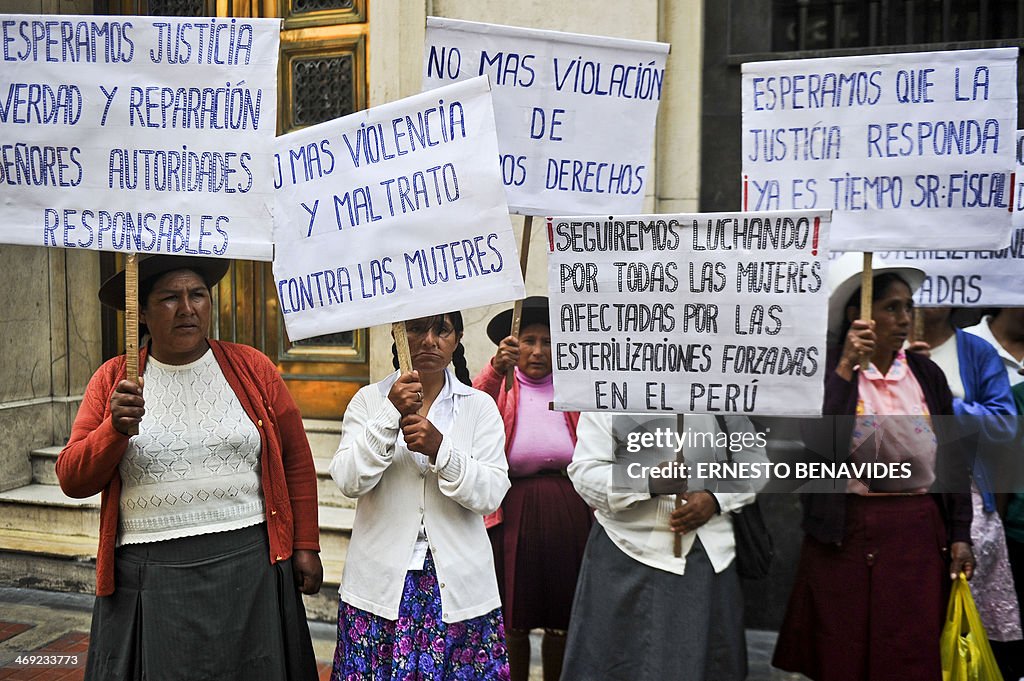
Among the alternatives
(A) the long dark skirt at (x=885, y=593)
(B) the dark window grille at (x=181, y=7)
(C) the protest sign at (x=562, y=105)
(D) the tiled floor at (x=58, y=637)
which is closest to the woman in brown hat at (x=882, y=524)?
(A) the long dark skirt at (x=885, y=593)

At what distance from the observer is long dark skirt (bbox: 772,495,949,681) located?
3486mm

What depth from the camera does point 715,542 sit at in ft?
11.4

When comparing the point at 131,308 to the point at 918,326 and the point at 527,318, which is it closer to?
the point at 527,318

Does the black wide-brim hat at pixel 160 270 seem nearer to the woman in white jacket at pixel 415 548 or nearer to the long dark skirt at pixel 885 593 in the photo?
the woman in white jacket at pixel 415 548

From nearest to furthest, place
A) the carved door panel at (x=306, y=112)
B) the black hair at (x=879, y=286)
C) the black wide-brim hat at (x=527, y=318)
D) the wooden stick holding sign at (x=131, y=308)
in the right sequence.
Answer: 1. the wooden stick holding sign at (x=131, y=308)
2. the black hair at (x=879, y=286)
3. the black wide-brim hat at (x=527, y=318)
4. the carved door panel at (x=306, y=112)

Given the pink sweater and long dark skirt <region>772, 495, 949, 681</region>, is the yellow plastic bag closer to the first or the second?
long dark skirt <region>772, 495, 949, 681</region>

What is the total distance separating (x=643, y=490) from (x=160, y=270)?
1.88 m

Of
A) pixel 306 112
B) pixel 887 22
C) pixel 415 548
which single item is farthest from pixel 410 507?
pixel 887 22

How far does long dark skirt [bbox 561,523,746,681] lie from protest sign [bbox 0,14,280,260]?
5.65ft

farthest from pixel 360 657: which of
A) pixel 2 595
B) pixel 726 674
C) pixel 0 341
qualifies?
pixel 0 341

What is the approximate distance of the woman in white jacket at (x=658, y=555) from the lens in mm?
3434

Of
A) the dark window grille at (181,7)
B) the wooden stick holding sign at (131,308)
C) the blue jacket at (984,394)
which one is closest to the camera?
the wooden stick holding sign at (131,308)

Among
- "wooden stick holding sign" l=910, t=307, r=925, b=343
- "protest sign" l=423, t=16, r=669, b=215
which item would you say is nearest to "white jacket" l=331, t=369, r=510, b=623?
"protest sign" l=423, t=16, r=669, b=215

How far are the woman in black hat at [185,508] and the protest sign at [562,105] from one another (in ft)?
4.44
